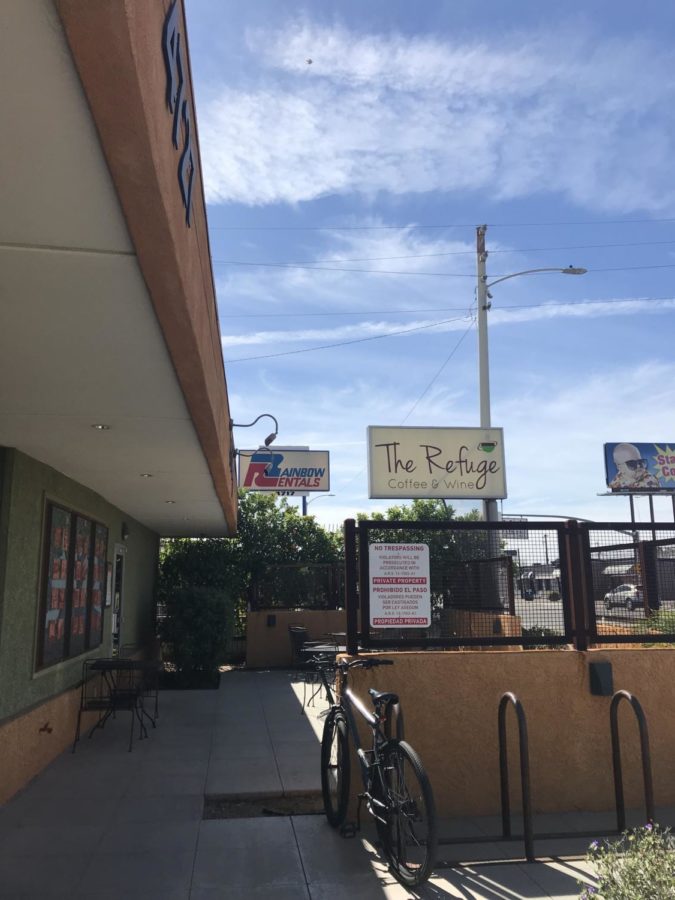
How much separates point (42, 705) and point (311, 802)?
2826mm

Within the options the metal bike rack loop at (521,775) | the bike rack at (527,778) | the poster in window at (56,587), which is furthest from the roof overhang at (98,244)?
the bike rack at (527,778)

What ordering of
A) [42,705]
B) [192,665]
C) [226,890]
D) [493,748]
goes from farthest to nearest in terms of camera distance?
[192,665], [42,705], [493,748], [226,890]

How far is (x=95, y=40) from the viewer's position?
1.75 m

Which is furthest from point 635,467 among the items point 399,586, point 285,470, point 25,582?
point 25,582

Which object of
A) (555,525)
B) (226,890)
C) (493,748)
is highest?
(555,525)

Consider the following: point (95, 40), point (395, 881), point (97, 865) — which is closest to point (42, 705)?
point (97, 865)

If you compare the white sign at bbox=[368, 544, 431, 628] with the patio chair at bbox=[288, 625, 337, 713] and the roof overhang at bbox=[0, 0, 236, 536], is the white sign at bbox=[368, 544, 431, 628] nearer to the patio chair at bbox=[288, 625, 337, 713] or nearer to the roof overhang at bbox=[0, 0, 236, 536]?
the roof overhang at bbox=[0, 0, 236, 536]

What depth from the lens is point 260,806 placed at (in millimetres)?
5762

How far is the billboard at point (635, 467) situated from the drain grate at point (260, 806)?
31.8 meters

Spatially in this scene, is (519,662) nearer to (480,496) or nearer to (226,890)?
(226,890)

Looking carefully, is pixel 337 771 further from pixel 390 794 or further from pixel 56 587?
pixel 56 587

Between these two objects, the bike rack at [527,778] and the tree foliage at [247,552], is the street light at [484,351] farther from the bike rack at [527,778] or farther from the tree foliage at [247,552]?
the bike rack at [527,778]

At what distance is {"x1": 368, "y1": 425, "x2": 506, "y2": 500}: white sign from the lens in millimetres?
14469

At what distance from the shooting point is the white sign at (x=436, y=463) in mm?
14469
